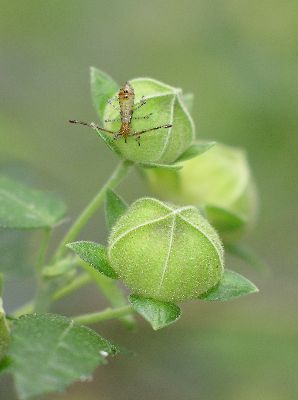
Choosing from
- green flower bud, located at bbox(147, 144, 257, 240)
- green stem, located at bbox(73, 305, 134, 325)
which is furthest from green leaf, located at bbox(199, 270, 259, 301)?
green flower bud, located at bbox(147, 144, 257, 240)

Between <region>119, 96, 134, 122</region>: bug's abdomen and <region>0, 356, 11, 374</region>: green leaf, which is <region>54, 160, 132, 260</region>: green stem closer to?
<region>119, 96, 134, 122</region>: bug's abdomen

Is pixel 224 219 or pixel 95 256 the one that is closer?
pixel 95 256

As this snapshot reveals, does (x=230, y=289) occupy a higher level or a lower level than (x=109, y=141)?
lower

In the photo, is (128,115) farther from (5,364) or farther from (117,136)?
(5,364)

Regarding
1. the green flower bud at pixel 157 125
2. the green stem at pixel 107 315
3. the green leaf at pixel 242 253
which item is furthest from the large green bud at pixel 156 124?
the green leaf at pixel 242 253

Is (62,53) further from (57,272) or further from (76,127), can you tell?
(57,272)

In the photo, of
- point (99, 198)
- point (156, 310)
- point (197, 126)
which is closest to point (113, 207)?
point (99, 198)
